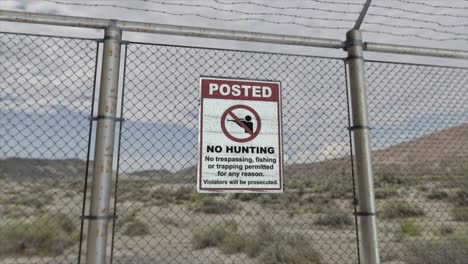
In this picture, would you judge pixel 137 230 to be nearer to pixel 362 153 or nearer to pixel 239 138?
pixel 239 138

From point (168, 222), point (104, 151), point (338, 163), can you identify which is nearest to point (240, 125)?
point (104, 151)

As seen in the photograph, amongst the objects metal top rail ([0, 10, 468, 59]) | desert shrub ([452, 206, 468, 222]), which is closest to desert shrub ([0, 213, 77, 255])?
metal top rail ([0, 10, 468, 59])

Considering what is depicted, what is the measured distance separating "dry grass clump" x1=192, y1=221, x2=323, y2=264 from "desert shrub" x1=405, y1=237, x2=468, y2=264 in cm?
215

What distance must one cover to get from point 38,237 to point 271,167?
944 centimetres

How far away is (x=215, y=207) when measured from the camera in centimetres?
1723

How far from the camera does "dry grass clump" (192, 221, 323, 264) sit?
27.8 feet

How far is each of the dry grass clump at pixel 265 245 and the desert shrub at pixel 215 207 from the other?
546 centimetres

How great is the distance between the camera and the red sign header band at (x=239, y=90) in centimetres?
322

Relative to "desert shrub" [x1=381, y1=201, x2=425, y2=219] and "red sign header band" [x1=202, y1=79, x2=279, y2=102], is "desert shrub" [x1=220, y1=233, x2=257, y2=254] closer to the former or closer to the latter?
"red sign header band" [x1=202, y1=79, x2=279, y2=102]

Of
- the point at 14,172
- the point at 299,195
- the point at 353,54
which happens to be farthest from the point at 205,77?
the point at 14,172

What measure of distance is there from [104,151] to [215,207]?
1472 centimetres

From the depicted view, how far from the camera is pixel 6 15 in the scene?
9.48 feet

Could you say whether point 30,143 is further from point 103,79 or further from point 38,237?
point 38,237

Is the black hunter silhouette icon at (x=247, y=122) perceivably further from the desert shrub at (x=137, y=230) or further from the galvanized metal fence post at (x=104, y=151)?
the desert shrub at (x=137, y=230)
